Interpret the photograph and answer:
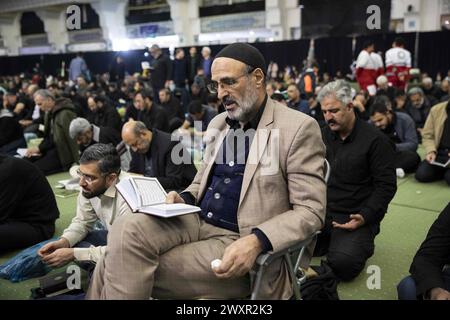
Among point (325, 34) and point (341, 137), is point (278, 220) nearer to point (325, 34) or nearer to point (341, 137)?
point (341, 137)

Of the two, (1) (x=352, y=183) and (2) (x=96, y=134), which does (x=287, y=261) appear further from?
(2) (x=96, y=134)

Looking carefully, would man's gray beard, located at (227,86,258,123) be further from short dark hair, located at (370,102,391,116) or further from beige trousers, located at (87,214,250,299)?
short dark hair, located at (370,102,391,116)

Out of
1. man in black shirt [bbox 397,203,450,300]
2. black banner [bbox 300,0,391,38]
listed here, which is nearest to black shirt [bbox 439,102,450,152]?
man in black shirt [bbox 397,203,450,300]

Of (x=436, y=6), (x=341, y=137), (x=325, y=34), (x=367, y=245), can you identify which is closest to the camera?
(x=367, y=245)

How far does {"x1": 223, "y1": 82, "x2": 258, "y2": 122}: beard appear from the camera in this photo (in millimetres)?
1827

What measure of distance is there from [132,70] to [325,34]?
781cm

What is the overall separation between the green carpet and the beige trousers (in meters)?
1.13

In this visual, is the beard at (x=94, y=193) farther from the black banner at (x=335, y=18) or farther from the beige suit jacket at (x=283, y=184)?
the black banner at (x=335, y=18)

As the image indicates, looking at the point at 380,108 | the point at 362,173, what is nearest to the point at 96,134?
the point at 380,108

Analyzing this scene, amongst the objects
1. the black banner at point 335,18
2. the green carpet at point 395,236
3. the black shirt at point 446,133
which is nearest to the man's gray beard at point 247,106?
the green carpet at point 395,236

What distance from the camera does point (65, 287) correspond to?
7.93 feet

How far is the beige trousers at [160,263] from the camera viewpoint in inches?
60.0

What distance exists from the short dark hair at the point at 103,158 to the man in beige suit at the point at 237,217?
2.35 feet
